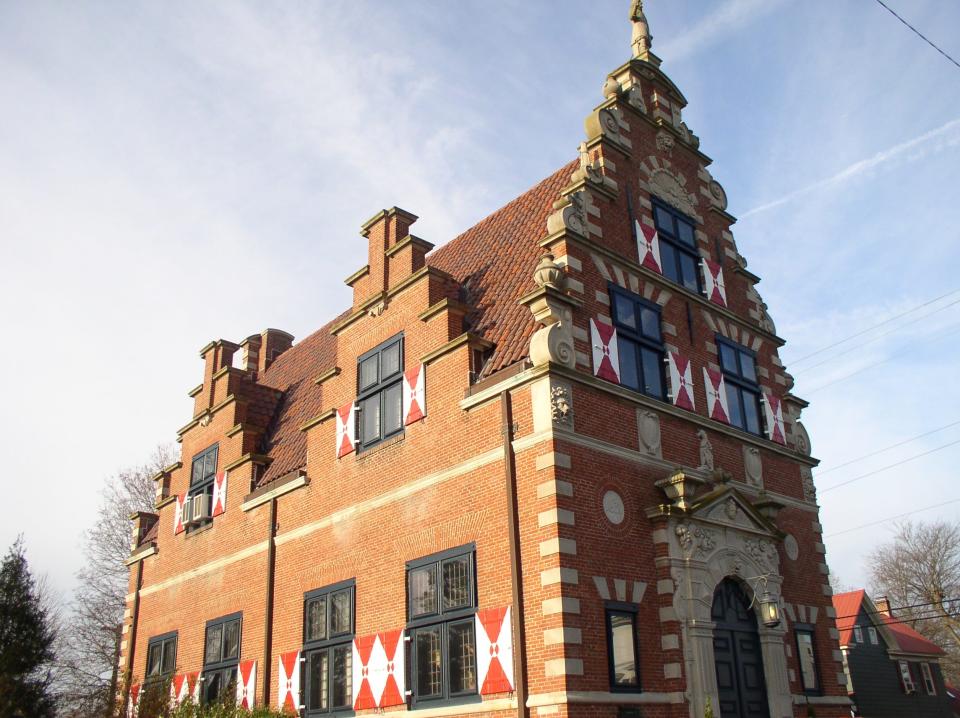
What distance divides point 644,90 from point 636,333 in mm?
6751

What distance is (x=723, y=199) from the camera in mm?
20609

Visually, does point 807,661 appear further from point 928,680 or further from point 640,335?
point 928,680

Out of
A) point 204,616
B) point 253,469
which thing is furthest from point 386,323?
point 204,616

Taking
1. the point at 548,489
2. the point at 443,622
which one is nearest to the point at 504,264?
the point at 548,489

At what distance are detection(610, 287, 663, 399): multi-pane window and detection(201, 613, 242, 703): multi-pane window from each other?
425 inches

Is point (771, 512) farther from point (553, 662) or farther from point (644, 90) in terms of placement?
point (644, 90)

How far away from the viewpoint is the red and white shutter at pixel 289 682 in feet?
57.0

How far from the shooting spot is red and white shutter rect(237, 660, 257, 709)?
18.6 m

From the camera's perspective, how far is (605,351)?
15.0m

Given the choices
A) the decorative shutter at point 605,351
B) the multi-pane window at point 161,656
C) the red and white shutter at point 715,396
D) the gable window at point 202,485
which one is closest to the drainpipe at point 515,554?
the decorative shutter at point 605,351

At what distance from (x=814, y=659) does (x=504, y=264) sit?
9915 mm

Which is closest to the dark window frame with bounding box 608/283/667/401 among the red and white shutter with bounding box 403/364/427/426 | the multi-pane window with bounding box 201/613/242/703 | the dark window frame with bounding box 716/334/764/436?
the dark window frame with bounding box 716/334/764/436

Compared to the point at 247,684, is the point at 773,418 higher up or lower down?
higher up

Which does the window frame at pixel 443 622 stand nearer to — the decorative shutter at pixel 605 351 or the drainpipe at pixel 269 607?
the decorative shutter at pixel 605 351
